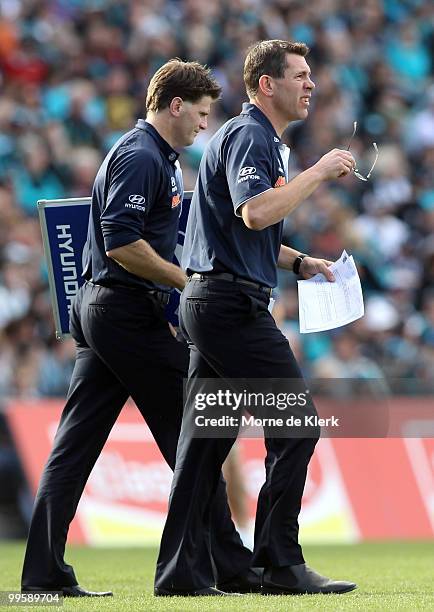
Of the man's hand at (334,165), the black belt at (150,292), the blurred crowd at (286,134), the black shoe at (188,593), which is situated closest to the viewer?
the man's hand at (334,165)

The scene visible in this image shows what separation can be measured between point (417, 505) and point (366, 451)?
65 centimetres

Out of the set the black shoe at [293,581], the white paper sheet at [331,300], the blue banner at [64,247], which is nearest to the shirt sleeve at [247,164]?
the white paper sheet at [331,300]

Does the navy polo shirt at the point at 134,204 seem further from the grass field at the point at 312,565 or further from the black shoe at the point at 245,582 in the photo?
the grass field at the point at 312,565

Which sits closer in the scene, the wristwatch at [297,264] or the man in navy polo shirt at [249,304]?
the man in navy polo shirt at [249,304]

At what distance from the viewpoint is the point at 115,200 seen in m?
6.32

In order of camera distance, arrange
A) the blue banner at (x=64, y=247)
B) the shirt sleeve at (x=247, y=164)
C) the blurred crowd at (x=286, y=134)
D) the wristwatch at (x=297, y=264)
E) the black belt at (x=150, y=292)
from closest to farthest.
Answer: the shirt sleeve at (x=247, y=164) → the black belt at (x=150, y=292) → the wristwatch at (x=297, y=264) → the blue banner at (x=64, y=247) → the blurred crowd at (x=286, y=134)

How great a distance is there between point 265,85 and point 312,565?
3723 millimetres

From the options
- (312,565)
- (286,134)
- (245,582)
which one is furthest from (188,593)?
(286,134)

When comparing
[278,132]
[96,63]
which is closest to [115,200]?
[278,132]

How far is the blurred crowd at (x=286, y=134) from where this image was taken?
13.1m

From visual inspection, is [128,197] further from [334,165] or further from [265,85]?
[334,165]

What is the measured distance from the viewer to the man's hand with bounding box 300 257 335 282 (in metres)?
6.62

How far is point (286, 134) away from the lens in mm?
16219

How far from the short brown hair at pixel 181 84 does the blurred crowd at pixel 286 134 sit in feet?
18.7
